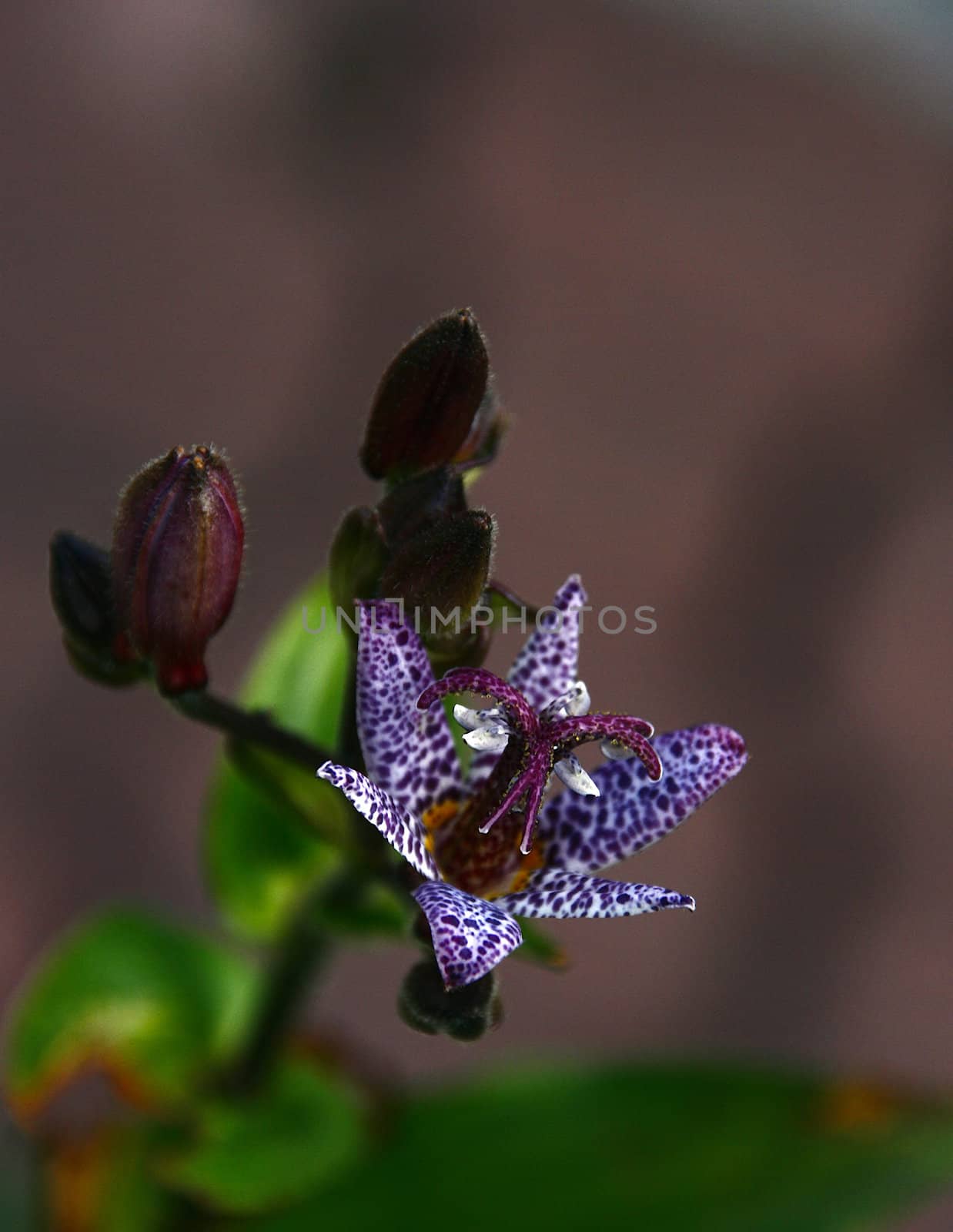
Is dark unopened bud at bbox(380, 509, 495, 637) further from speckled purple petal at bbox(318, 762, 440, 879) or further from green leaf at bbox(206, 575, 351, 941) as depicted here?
green leaf at bbox(206, 575, 351, 941)

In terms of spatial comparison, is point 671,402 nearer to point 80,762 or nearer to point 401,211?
point 401,211

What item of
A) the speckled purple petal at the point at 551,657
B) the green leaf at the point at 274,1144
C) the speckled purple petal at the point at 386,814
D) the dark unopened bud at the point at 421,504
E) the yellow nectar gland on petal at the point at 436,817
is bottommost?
the green leaf at the point at 274,1144

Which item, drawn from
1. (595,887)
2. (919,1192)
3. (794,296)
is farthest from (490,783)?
(794,296)

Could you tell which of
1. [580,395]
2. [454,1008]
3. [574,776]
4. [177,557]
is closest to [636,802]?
[574,776]

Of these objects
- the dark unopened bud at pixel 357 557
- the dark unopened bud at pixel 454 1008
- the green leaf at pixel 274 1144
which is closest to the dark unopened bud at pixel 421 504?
the dark unopened bud at pixel 357 557

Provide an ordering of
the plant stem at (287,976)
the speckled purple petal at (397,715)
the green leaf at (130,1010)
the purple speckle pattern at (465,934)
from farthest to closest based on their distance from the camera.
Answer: the green leaf at (130,1010), the plant stem at (287,976), the speckled purple petal at (397,715), the purple speckle pattern at (465,934)

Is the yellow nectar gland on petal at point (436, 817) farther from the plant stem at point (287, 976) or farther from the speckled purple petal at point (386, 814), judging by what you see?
the plant stem at point (287, 976)
